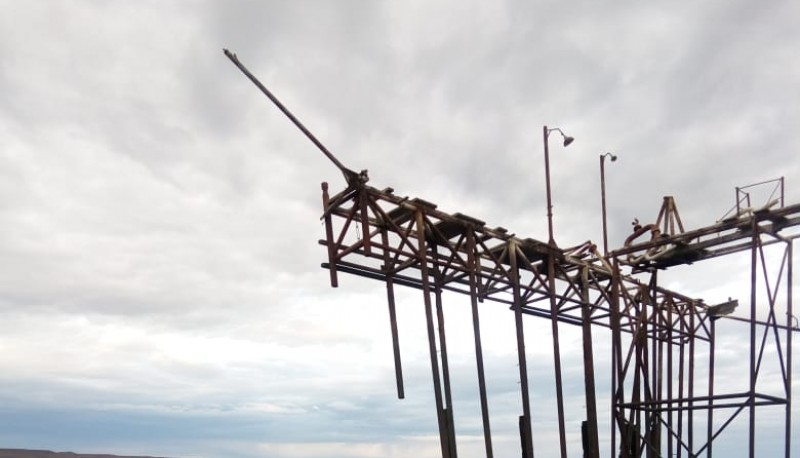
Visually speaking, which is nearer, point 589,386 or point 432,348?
point 432,348

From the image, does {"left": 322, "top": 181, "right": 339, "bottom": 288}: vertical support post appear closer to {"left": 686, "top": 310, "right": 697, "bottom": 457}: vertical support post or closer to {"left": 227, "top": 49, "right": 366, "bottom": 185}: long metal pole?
{"left": 227, "top": 49, "right": 366, "bottom": 185}: long metal pole

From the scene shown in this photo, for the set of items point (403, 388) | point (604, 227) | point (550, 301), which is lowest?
point (403, 388)

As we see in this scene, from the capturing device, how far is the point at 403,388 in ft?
44.7

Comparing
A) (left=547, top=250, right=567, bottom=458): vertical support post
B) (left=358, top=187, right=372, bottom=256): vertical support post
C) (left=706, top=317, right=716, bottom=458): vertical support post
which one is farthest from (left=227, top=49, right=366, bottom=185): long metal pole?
A: (left=706, top=317, right=716, bottom=458): vertical support post

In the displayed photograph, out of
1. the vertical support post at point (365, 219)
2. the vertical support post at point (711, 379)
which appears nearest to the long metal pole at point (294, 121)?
the vertical support post at point (365, 219)

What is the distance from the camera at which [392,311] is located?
14102 millimetres

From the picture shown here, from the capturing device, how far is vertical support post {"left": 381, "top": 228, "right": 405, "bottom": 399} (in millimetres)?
13635

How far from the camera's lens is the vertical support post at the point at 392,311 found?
537 inches

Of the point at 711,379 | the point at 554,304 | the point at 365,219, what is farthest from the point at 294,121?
the point at 711,379

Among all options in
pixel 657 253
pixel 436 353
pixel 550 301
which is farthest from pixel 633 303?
pixel 436 353

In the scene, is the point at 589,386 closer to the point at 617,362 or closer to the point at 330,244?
the point at 617,362

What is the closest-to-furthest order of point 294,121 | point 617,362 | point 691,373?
point 294,121 < point 617,362 < point 691,373

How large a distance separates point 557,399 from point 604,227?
6.03 meters

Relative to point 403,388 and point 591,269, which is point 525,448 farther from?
point 591,269
